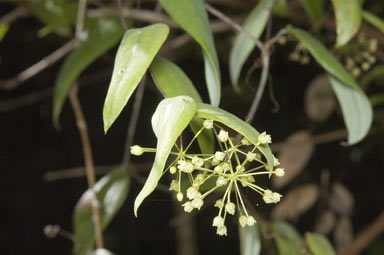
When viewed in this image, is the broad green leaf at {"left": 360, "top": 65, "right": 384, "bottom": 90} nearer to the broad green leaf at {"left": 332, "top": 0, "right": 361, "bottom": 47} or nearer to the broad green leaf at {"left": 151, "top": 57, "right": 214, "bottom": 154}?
the broad green leaf at {"left": 332, "top": 0, "right": 361, "bottom": 47}

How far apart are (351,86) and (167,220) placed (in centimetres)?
117

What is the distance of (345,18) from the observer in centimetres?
82

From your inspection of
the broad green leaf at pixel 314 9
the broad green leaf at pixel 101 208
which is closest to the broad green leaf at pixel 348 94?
the broad green leaf at pixel 314 9

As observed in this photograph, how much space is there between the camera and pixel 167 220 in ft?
6.07

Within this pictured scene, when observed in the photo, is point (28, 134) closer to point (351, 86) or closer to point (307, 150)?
point (307, 150)

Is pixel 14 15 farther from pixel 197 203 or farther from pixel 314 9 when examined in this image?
pixel 197 203

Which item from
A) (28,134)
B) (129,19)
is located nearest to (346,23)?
(129,19)

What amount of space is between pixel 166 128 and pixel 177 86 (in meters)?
0.15

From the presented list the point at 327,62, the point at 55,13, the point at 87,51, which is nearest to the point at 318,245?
the point at 327,62

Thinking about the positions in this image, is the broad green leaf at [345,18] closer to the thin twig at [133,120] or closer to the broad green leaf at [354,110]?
the broad green leaf at [354,110]

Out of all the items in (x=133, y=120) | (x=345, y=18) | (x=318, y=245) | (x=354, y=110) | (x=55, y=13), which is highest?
(x=55, y=13)

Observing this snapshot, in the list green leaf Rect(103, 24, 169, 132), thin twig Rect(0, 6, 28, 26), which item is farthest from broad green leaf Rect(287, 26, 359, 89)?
thin twig Rect(0, 6, 28, 26)

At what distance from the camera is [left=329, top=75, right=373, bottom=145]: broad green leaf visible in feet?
2.60

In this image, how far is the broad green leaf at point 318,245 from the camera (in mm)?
877
